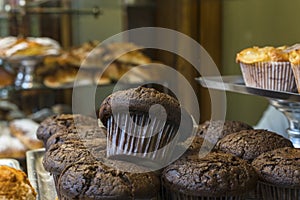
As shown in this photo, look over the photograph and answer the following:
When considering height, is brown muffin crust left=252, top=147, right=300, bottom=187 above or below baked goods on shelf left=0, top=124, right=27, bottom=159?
above

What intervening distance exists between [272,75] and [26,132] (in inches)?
44.1

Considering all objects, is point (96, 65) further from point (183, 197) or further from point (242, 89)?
point (183, 197)

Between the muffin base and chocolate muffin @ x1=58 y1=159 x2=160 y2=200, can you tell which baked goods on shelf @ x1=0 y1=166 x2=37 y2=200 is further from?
the muffin base

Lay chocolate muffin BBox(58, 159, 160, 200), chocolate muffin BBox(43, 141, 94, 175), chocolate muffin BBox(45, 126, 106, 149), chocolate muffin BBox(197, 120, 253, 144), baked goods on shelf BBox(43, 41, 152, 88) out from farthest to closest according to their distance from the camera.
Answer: baked goods on shelf BBox(43, 41, 152, 88) < chocolate muffin BBox(197, 120, 253, 144) < chocolate muffin BBox(45, 126, 106, 149) < chocolate muffin BBox(43, 141, 94, 175) < chocolate muffin BBox(58, 159, 160, 200)

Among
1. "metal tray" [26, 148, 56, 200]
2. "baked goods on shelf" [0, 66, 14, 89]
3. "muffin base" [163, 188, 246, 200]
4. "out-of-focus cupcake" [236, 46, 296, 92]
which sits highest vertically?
"out-of-focus cupcake" [236, 46, 296, 92]

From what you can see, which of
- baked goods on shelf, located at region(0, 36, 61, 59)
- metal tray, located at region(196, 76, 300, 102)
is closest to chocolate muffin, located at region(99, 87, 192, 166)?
metal tray, located at region(196, 76, 300, 102)

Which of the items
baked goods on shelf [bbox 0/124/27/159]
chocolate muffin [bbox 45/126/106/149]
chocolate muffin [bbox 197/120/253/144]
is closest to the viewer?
chocolate muffin [bbox 45/126/106/149]

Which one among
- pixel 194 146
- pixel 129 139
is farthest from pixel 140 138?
pixel 194 146

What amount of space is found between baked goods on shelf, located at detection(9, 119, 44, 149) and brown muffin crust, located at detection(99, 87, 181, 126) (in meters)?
1.03

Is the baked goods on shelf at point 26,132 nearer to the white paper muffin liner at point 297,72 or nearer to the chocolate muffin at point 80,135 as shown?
the chocolate muffin at point 80,135

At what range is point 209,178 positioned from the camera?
89 cm

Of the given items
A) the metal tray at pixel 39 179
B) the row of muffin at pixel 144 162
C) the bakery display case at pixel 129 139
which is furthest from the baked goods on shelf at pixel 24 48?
the row of muffin at pixel 144 162

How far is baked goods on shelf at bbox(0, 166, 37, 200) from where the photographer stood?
991mm

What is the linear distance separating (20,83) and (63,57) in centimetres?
26
